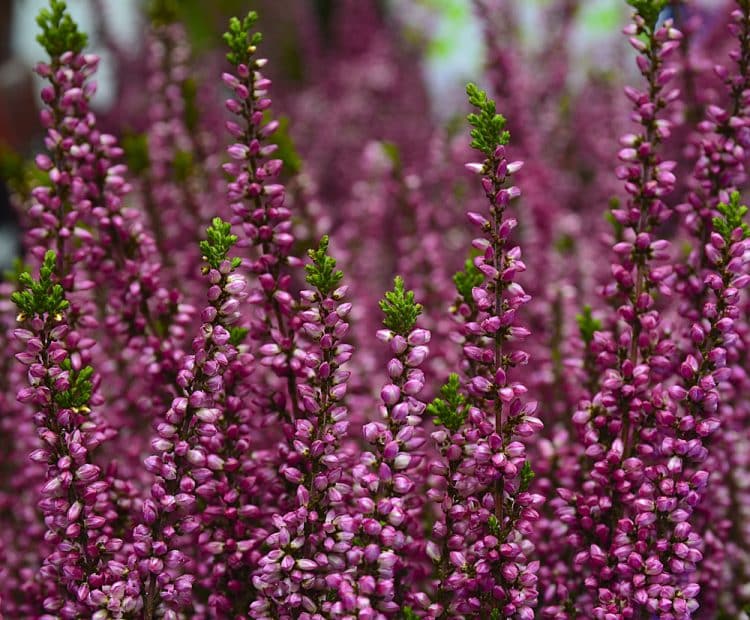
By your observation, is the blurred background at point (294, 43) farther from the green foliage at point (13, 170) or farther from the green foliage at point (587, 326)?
the green foliage at point (587, 326)

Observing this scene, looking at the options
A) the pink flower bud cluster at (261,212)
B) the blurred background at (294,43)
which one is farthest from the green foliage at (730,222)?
the blurred background at (294,43)

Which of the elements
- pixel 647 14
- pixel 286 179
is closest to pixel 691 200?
pixel 647 14

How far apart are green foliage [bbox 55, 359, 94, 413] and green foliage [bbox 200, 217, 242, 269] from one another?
183 mm

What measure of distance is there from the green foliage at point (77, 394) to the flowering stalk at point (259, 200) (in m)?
0.19

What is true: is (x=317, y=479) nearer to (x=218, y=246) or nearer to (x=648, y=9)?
(x=218, y=246)

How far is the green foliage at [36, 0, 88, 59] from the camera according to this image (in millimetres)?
1048

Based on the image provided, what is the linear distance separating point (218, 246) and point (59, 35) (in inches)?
16.7

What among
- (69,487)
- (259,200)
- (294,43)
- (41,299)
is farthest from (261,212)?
(294,43)

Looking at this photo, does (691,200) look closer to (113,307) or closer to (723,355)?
(723,355)

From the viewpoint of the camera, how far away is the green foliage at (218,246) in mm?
833

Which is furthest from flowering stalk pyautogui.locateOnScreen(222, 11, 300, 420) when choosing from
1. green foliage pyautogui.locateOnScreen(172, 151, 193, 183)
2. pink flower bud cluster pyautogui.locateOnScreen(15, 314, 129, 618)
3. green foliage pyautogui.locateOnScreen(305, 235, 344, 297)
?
green foliage pyautogui.locateOnScreen(172, 151, 193, 183)

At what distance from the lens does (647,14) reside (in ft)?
3.10

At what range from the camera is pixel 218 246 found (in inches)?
33.2

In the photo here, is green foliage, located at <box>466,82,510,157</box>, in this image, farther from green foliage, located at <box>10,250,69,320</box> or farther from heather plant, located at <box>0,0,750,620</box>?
green foliage, located at <box>10,250,69,320</box>
